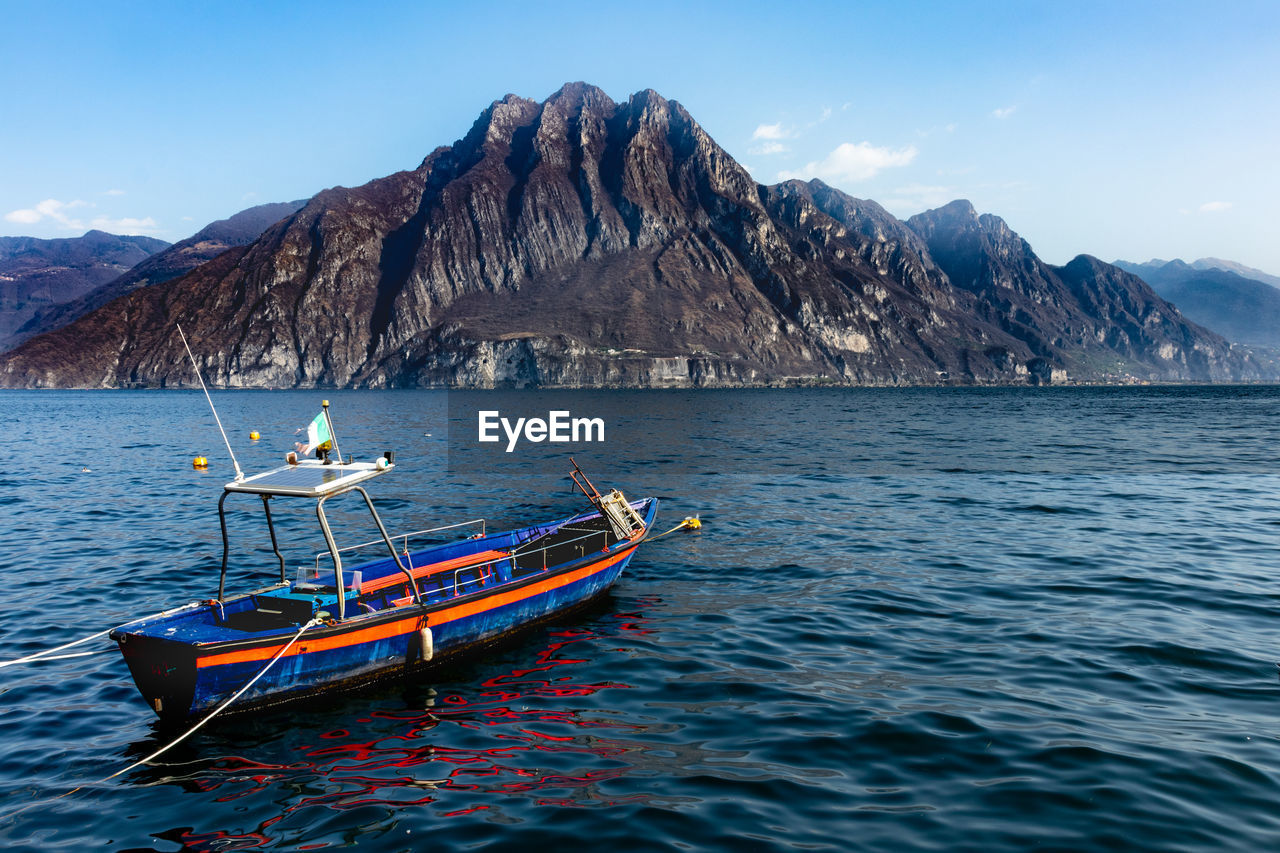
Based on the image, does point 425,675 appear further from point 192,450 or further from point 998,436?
point 998,436

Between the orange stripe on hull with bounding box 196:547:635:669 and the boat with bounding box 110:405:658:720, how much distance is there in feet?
0.08

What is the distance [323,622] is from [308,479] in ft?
10.1

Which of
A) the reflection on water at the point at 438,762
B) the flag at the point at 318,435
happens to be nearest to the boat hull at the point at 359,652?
the reflection on water at the point at 438,762

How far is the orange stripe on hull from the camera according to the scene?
43.2ft

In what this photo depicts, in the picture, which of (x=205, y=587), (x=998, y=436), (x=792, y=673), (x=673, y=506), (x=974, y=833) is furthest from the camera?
(x=998, y=436)

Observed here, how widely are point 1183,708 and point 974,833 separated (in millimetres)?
6687

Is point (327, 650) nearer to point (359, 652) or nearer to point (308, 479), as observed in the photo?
point (359, 652)

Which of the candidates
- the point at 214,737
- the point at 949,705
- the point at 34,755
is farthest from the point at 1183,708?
the point at 34,755

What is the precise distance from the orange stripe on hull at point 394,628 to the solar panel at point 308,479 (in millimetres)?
3085

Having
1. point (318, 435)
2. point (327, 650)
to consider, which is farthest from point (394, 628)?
point (318, 435)

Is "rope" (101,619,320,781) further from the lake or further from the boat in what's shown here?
the lake

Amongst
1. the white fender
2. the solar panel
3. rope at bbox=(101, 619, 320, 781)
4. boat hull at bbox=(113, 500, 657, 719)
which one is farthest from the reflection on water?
the solar panel

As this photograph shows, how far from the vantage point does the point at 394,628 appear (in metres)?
14.9

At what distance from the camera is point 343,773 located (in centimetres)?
1145
